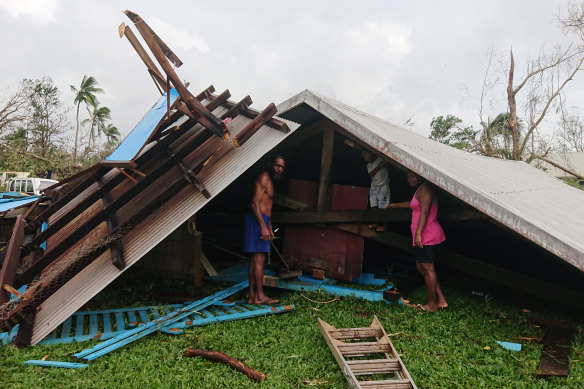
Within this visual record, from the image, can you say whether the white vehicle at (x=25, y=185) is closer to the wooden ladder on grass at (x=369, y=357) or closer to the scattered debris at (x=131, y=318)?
the scattered debris at (x=131, y=318)

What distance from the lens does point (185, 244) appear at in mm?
5945

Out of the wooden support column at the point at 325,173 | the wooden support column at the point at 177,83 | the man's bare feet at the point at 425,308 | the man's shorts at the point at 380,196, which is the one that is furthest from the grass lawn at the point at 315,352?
the wooden support column at the point at 177,83

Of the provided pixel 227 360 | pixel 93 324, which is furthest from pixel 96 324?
pixel 227 360

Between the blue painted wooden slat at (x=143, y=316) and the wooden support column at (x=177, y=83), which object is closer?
the wooden support column at (x=177, y=83)

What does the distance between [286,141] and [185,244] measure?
2.32 m

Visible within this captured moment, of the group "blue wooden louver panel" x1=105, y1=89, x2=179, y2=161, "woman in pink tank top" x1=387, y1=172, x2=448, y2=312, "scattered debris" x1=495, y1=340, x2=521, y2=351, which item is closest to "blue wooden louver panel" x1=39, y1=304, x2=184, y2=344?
"blue wooden louver panel" x1=105, y1=89, x2=179, y2=161

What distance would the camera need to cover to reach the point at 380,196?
18.0 ft

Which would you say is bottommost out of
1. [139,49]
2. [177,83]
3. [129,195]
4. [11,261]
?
[11,261]

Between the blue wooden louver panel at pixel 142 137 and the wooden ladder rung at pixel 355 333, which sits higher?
the blue wooden louver panel at pixel 142 137

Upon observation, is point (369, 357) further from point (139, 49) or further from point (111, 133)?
point (111, 133)

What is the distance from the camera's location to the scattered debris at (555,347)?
3.38 meters

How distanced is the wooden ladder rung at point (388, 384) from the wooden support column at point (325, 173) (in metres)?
3.38

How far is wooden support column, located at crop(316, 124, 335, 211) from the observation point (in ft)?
18.8

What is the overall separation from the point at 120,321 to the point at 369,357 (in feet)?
9.43
